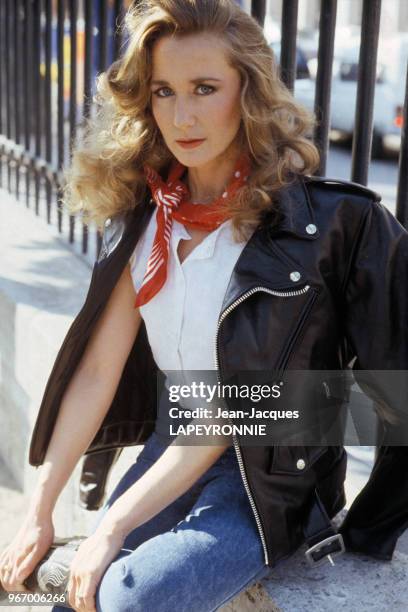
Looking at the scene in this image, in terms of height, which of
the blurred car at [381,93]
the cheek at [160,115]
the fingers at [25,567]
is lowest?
the blurred car at [381,93]

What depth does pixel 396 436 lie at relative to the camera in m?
2.30

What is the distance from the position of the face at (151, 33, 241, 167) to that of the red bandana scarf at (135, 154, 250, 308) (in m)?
0.10

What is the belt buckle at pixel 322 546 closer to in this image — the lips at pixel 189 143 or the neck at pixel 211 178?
the neck at pixel 211 178

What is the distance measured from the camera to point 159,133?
2.57 meters

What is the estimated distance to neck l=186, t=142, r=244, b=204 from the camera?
2436 mm

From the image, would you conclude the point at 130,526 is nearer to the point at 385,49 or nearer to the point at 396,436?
the point at 396,436

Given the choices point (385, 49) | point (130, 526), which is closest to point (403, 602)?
point (130, 526)

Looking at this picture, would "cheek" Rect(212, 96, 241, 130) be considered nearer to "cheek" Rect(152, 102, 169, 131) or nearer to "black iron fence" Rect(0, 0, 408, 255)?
"cheek" Rect(152, 102, 169, 131)

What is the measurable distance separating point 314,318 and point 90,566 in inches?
31.2

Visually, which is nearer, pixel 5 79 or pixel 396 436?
pixel 396 436

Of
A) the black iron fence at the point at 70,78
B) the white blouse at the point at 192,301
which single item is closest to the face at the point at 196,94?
the white blouse at the point at 192,301

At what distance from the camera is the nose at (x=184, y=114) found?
2.30 m

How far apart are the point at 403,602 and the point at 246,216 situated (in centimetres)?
100

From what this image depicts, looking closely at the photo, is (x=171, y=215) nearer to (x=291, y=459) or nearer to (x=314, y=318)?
(x=314, y=318)
